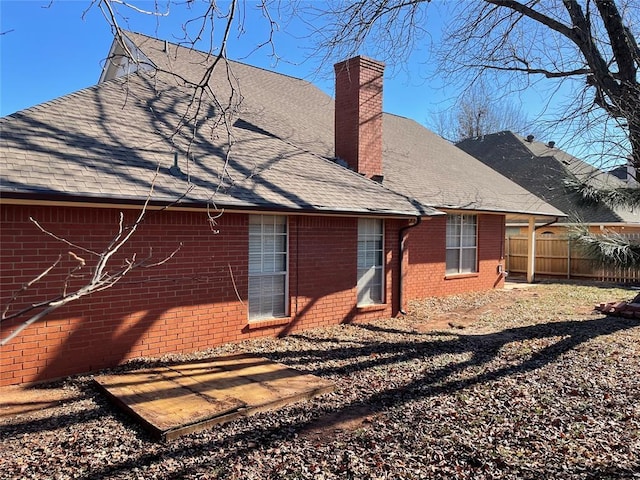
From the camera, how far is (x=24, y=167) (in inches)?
229

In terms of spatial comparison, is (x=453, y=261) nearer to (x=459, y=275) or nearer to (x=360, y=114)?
(x=459, y=275)

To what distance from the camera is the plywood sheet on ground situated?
15.6 feet

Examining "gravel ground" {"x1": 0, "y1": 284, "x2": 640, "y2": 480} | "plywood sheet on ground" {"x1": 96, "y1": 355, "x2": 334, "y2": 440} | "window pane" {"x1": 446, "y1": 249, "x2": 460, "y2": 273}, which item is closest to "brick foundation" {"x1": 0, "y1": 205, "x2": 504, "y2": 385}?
"gravel ground" {"x1": 0, "y1": 284, "x2": 640, "y2": 480}

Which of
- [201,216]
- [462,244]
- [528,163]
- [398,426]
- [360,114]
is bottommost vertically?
[398,426]

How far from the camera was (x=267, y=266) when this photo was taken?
27.7 ft

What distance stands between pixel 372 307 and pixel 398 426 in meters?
5.49

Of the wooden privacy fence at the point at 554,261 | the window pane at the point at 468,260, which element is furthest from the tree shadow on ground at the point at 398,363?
the wooden privacy fence at the point at 554,261

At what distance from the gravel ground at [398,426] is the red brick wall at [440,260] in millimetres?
4916

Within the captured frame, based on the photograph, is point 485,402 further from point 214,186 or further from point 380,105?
point 380,105

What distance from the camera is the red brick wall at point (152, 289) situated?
19.2 feet

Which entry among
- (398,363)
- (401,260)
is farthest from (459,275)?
(398,363)

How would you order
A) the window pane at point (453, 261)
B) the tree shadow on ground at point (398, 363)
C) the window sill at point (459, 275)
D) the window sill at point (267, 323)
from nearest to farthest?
the tree shadow on ground at point (398, 363) < the window sill at point (267, 323) < the window sill at point (459, 275) < the window pane at point (453, 261)

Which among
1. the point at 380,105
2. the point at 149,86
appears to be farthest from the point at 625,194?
the point at 149,86

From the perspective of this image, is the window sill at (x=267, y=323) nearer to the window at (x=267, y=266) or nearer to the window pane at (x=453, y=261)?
the window at (x=267, y=266)
